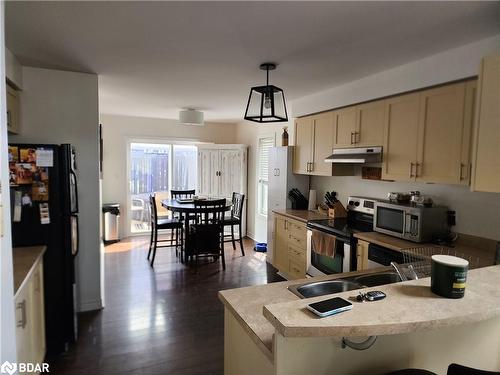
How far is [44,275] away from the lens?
2.42 metres

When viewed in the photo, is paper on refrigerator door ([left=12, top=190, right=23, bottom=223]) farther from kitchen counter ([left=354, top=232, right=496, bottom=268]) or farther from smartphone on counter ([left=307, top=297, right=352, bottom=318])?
kitchen counter ([left=354, top=232, right=496, bottom=268])

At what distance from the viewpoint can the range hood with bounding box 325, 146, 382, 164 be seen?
10.2 feet

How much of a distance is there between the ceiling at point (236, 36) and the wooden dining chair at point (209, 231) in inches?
72.2

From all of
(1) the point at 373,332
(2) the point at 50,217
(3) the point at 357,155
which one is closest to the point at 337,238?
(3) the point at 357,155

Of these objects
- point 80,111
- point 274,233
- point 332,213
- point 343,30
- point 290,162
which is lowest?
point 274,233

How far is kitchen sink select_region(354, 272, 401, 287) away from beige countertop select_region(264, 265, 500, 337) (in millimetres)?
578

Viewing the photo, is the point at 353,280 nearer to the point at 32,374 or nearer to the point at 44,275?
the point at 32,374

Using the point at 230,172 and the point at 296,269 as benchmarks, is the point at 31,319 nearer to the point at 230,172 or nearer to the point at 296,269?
the point at 296,269

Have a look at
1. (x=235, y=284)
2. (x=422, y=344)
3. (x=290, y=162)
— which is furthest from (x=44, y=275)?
(x=290, y=162)

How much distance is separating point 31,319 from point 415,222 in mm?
2842

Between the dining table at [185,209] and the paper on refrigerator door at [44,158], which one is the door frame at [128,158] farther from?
the paper on refrigerator door at [44,158]

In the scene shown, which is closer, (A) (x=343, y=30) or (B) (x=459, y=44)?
(A) (x=343, y=30)

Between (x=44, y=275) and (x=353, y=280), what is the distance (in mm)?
2213

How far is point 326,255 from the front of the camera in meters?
3.35
